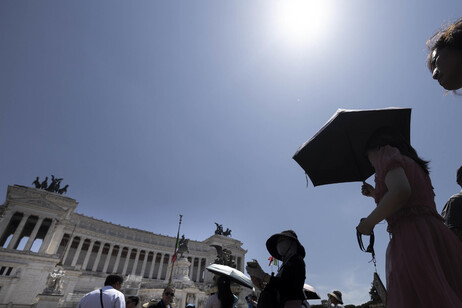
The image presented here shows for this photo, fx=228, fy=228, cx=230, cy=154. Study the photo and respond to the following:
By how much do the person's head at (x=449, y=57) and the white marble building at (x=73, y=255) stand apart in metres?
16.5

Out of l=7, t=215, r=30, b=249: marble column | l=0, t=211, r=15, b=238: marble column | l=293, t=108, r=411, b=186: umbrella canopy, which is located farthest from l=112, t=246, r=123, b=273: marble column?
l=293, t=108, r=411, b=186: umbrella canopy

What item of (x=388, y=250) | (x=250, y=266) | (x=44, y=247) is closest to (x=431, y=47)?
(x=388, y=250)

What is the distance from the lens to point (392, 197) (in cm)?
133

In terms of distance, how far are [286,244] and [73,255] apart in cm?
5532

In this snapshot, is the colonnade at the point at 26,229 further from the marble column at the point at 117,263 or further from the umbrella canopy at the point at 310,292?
the umbrella canopy at the point at 310,292

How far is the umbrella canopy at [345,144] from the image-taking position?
206 centimetres

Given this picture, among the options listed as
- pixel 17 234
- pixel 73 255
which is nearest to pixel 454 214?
pixel 17 234

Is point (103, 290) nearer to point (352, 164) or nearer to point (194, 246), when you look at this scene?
point (352, 164)

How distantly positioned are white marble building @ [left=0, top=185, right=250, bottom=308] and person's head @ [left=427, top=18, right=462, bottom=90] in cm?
1652

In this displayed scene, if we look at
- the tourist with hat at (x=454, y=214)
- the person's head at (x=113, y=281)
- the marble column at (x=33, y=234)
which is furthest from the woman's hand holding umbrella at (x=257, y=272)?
the marble column at (x=33, y=234)

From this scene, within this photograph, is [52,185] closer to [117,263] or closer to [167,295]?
[117,263]

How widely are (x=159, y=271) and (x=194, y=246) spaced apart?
10128mm

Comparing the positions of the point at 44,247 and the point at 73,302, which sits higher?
the point at 44,247

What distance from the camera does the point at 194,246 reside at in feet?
188
